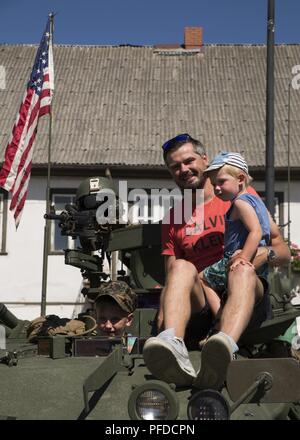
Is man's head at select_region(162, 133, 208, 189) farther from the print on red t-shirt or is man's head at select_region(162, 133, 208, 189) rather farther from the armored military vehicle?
the armored military vehicle

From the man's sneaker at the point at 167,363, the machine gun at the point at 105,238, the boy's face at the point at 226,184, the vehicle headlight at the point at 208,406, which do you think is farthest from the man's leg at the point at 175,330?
the machine gun at the point at 105,238

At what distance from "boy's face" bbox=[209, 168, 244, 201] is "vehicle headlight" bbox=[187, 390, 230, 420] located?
1659 mm

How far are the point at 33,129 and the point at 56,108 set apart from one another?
26.3 feet

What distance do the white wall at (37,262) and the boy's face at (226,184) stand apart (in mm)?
14361

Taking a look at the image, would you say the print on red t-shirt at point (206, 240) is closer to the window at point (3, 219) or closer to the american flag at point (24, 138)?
the american flag at point (24, 138)

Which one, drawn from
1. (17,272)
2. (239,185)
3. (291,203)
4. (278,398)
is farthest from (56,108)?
(278,398)

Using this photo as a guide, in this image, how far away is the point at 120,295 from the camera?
5285 millimetres

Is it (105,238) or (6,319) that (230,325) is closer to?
(105,238)

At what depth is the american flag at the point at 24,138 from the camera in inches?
520

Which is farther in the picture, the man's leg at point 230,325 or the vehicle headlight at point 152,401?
the man's leg at point 230,325

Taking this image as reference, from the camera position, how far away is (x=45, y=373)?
14.9 feet

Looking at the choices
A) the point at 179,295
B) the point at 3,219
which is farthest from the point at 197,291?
the point at 3,219

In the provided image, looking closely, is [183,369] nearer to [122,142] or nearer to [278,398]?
[278,398]

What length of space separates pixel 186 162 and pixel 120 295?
1060 mm
